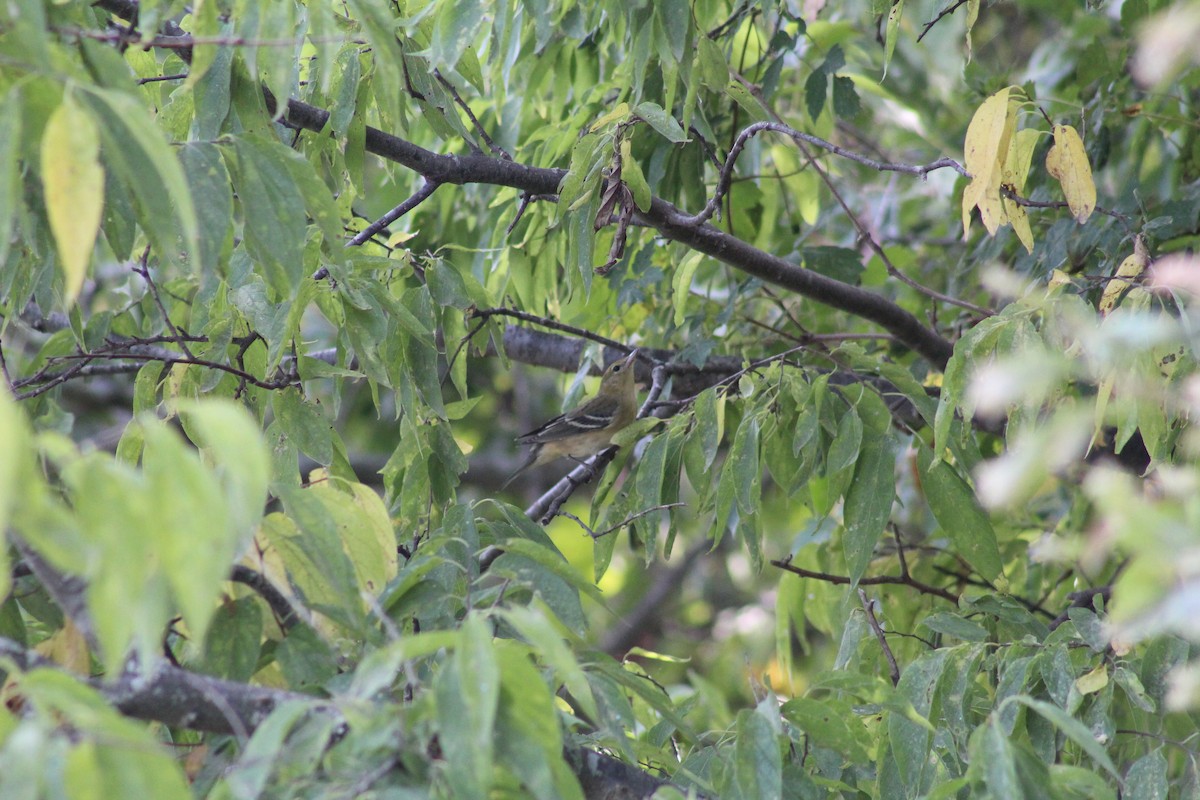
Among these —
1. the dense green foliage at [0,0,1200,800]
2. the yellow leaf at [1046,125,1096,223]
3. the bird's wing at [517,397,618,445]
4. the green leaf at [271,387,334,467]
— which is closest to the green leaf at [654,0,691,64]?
the dense green foliage at [0,0,1200,800]

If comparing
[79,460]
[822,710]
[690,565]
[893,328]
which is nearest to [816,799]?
[822,710]

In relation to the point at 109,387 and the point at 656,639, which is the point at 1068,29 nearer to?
the point at 656,639

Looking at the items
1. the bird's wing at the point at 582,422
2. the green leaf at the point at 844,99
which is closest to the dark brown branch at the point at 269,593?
the green leaf at the point at 844,99

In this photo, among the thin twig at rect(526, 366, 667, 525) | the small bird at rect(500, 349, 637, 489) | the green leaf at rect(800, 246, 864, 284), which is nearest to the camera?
the thin twig at rect(526, 366, 667, 525)

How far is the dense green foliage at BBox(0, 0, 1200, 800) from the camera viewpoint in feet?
4.82

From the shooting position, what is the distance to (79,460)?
1.36 metres

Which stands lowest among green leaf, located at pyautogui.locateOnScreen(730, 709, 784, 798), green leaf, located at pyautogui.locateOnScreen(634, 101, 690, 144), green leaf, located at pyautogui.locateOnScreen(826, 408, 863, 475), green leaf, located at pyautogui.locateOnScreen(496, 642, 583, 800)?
green leaf, located at pyautogui.locateOnScreen(730, 709, 784, 798)

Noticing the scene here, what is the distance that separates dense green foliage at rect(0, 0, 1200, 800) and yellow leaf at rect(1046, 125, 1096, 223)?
0.01 meters

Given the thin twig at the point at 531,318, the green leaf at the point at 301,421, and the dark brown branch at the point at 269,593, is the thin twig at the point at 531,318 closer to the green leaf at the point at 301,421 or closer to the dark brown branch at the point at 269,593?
the green leaf at the point at 301,421

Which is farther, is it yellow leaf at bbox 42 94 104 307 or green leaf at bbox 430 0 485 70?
green leaf at bbox 430 0 485 70

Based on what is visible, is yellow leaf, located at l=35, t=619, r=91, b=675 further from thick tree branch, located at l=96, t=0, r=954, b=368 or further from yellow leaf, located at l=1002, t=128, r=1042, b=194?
yellow leaf, located at l=1002, t=128, r=1042, b=194

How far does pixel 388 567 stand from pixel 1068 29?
6023mm

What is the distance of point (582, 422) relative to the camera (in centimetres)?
775

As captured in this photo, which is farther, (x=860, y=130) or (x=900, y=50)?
(x=860, y=130)
